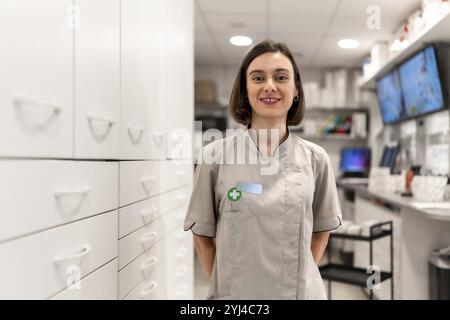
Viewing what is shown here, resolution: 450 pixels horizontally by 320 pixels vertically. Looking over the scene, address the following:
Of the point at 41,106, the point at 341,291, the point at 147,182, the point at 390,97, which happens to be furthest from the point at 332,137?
the point at 41,106

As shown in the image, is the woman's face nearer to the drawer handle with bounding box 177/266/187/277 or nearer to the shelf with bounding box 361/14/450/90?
the drawer handle with bounding box 177/266/187/277

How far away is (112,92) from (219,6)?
75 cm

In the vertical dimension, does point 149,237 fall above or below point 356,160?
below

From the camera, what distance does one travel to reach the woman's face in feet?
3.50

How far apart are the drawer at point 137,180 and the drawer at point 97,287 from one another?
232 millimetres

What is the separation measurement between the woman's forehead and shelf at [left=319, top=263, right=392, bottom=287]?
151cm

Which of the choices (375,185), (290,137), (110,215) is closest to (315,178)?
(290,137)

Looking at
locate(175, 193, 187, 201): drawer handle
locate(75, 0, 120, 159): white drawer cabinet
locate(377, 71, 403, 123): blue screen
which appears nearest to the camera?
locate(75, 0, 120, 159): white drawer cabinet

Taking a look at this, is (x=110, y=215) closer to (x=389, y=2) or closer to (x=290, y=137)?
(x=290, y=137)

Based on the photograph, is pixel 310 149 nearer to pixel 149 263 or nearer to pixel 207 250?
pixel 207 250

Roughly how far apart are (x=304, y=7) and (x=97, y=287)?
4.38 feet

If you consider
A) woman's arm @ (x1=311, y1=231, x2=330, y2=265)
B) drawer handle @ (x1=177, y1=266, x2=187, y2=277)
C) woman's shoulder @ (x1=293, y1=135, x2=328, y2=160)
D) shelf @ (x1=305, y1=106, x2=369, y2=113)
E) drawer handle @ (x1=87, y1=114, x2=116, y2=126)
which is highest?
shelf @ (x1=305, y1=106, x2=369, y2=113)

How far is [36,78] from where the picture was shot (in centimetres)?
82

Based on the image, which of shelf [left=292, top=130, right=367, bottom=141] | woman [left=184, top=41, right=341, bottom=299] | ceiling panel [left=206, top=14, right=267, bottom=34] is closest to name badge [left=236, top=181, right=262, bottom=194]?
woman [left=184, top=41, right=341, bottom=299]
